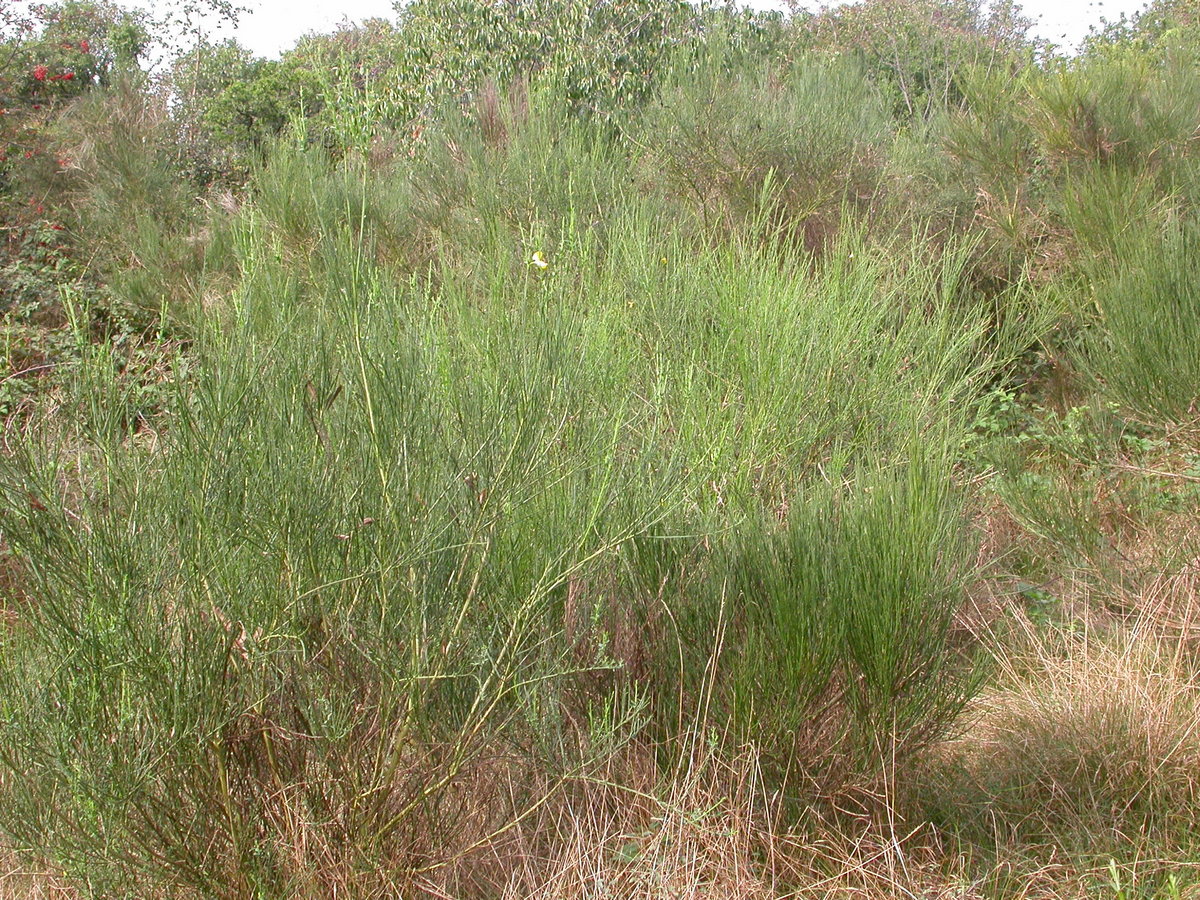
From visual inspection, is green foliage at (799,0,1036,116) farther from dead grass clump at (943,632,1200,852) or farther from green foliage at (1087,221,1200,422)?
dead grass clump at (943,632,1200,852)

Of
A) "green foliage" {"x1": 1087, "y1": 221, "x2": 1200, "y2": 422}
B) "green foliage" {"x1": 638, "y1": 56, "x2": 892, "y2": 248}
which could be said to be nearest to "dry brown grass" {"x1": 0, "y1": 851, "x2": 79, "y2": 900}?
"green foliage" {"x1": 1087, "y1": 221, "x2": 1200, "y2": 422}

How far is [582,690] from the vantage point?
3.27 metres

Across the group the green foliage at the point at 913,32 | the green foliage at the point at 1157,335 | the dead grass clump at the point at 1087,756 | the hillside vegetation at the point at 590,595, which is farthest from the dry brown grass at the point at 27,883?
the green foliage at the point at 913,32

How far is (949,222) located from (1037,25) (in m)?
12.6

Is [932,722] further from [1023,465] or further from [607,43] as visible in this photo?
[607,43]

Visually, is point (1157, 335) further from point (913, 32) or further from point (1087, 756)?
point (913, 32)

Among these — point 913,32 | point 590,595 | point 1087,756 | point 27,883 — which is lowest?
point 1087,756

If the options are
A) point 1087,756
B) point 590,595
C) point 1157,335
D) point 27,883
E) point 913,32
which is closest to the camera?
point 27,883

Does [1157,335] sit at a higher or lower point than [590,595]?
higher

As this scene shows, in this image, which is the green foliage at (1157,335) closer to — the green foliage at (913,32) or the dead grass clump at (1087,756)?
the dead grass clump at (1087,756)

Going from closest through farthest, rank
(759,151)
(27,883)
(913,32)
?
(27,883), (759,151), (913,32)

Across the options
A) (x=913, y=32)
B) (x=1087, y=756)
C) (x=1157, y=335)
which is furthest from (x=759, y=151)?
(x=913, y=32)

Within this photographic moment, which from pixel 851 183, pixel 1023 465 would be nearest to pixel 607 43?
pixel 851 183

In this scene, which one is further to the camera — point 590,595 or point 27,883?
point 590,595
